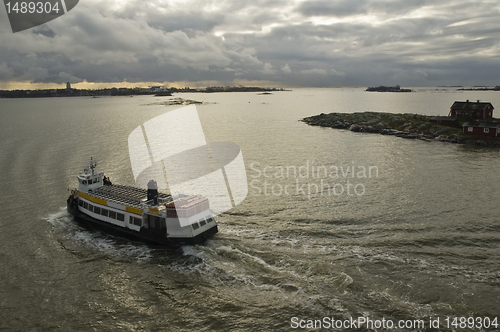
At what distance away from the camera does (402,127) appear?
88.8 meters

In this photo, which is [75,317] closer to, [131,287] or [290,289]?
[131,287]

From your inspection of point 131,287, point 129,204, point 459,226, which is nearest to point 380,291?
point 459,226

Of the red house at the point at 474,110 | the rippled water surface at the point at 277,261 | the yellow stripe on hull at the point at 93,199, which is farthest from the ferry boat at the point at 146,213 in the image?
the red house at the point at 474,110

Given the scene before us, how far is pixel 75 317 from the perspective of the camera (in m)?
19.7

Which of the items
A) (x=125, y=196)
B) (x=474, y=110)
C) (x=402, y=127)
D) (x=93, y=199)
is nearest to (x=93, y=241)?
(x=93, y=199)

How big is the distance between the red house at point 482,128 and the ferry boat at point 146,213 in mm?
73463

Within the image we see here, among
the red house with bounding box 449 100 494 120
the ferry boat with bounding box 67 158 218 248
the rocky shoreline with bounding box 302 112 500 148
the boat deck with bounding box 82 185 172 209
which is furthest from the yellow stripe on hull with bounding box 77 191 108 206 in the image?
the red house with bounding box 449 100 494 120

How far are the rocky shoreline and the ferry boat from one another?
221ft

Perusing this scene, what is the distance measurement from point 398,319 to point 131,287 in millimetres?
17467

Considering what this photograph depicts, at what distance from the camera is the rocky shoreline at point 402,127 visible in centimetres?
7188

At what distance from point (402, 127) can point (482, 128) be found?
751 inches

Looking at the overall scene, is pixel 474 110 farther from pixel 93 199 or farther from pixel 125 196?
pixel 93 199

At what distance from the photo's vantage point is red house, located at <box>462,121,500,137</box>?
72062 millimetres

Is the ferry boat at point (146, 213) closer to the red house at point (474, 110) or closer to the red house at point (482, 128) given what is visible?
the red house at point (482, 128)
